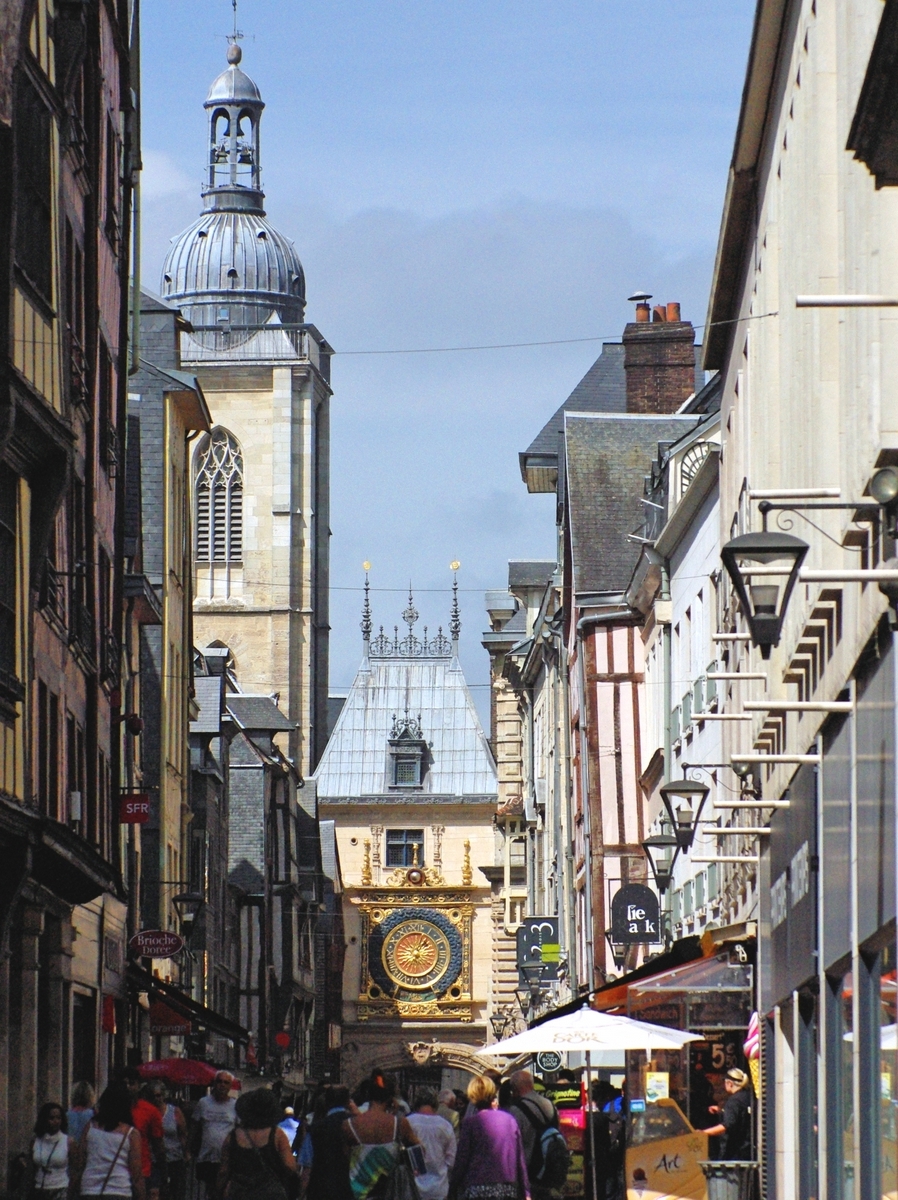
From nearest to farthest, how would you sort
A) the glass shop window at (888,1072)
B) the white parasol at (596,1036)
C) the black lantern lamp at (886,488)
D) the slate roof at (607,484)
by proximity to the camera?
the black lantern lamp at (886,488), the glass shop window at (888,1072), the white parasol at (596,1036), the slate roof at (607,484)

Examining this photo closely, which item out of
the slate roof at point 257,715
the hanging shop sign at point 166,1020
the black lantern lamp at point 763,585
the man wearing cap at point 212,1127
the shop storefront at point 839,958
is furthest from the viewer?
the slate roof at point 257,715

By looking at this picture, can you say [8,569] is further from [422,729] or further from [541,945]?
[422,729]

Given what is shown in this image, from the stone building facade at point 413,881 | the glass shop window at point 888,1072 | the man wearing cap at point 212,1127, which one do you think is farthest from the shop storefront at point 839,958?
the stone building facade at point 413,881

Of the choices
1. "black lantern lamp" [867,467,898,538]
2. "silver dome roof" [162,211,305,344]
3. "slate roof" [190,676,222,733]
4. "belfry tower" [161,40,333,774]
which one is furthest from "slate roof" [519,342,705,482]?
"silver dome roof" [162,211,305,344]

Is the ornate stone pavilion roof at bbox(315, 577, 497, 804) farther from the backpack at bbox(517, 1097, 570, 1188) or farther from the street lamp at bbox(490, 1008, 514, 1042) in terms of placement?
the backpack at bbox(517, 1097, 570, 1188)

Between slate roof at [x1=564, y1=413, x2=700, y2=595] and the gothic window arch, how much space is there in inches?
2093

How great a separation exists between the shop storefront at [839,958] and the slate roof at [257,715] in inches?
1660

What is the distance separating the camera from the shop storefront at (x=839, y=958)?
9.52 metres

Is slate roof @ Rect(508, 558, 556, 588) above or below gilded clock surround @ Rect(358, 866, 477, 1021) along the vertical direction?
above

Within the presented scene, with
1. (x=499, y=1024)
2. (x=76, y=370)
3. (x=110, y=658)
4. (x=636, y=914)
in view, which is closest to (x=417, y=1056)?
Answer: (x=499, y=1024)

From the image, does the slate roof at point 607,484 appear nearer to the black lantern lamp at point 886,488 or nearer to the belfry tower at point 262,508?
the black lantern lamp at point 886,488

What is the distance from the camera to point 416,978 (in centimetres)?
8050

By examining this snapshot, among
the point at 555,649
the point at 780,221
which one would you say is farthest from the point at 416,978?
the point at 780,221

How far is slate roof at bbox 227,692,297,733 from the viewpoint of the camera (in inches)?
2309
